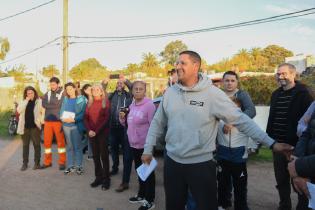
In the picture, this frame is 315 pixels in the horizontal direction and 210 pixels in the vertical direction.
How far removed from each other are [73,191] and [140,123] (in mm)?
1938

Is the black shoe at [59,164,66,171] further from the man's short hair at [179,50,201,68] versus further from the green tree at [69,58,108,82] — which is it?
the green tree at [69,58,108,82]

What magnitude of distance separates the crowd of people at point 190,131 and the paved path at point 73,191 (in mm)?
264

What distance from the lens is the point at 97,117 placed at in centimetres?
764

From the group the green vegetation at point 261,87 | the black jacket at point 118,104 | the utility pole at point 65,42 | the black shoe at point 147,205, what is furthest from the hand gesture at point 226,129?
the utility pole at point 65,42

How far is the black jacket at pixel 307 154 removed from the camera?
3.15 meters

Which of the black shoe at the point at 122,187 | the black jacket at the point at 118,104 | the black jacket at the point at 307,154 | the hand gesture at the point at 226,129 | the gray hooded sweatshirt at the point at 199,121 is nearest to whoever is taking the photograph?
the black jacket at the point at 307,154

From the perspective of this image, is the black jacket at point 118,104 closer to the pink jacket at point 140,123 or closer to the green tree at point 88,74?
A: the pink jacket at point 140,123

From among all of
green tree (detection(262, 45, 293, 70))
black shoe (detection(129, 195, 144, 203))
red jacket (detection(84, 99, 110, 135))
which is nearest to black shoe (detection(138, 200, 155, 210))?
black shoe (detection(129, 195, 144, 203))

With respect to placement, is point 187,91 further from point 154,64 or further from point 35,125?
point 154,64

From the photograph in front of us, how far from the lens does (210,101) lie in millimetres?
4055

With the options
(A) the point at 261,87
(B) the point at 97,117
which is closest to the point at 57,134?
(B) the point at 97,117

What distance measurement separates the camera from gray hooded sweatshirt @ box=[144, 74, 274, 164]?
4.01 meters

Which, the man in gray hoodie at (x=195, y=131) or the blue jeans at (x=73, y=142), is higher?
the man in gray hoodie at (x=195, y=131)

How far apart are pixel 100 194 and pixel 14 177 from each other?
8.27 ft
